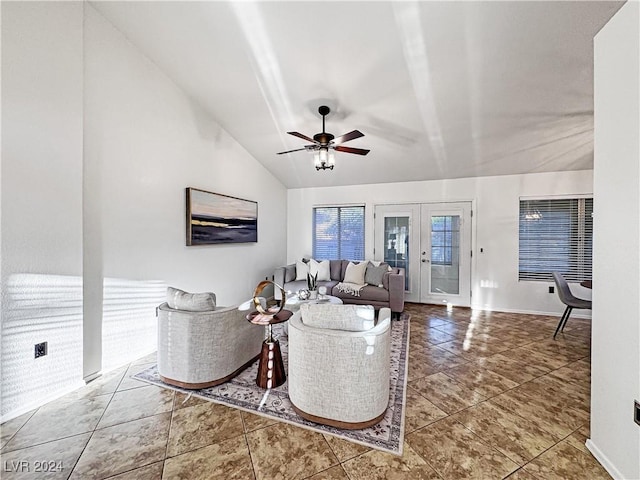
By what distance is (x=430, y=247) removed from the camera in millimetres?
5242

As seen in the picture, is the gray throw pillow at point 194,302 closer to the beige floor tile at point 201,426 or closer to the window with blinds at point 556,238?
the beige floor tile at point 201,426

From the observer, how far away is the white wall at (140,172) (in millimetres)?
2541

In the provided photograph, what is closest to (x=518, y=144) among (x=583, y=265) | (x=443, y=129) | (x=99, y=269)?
(x=443, y=129)

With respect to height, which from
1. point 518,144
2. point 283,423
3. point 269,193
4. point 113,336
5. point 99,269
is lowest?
point 283,423

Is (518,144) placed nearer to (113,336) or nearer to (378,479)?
(378,479)

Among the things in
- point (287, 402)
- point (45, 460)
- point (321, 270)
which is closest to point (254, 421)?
point (287, 402)

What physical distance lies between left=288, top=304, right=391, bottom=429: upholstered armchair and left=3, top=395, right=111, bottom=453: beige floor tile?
4.94 feet

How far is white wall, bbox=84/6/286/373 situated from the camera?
8.34 feet

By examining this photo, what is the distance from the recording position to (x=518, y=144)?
12.5 feet

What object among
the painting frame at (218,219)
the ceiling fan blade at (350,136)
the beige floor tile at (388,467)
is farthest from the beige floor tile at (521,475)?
the painting frame at (218,219)

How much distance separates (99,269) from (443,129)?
4.29 m

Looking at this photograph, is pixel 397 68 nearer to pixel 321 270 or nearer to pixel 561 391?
pixel 561 391

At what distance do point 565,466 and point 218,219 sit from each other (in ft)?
13.8

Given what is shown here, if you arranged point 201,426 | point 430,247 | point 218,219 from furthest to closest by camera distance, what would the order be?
point 430,247 → point 218,219 → point 201,426
